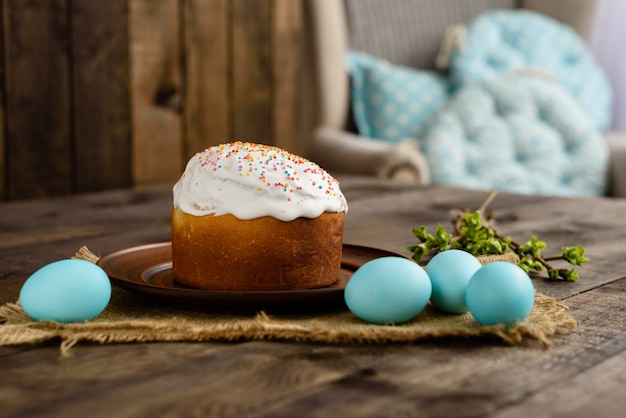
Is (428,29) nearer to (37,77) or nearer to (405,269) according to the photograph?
(37,77)

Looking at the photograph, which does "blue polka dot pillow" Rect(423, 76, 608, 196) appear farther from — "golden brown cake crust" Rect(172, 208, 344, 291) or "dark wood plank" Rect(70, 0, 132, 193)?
"golden brown cake crust" Rect(172, 208, 344, 291)

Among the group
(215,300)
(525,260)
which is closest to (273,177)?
(215,300)

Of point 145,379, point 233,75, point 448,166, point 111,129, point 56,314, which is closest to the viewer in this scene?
point 145,379

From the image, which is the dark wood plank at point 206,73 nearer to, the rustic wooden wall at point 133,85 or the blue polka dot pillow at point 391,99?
the rustic wooden wall at point 133,85

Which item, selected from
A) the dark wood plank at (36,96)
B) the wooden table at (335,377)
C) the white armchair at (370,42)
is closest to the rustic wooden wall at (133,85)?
the dark wood plank at (36,96)

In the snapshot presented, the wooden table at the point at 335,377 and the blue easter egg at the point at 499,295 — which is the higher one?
the blue easter egg at the point at 499,295

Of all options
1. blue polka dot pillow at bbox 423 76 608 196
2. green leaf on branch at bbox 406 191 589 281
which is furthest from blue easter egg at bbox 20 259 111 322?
blue polka dot pillow at bbox 423 76 608 196
